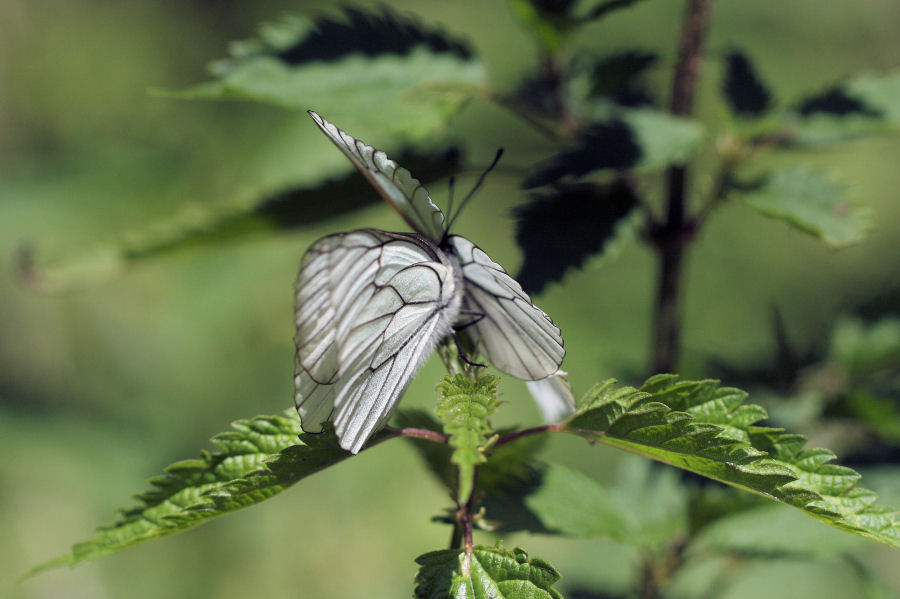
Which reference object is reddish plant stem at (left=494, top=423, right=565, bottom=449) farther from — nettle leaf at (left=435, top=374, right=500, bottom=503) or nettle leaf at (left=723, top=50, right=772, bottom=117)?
nettle leaf at (left=723, top=50, right=772, bottom=117)

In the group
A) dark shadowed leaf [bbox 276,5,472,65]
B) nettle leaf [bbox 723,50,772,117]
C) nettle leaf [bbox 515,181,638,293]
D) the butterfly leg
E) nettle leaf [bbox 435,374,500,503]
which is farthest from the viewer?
nettle leaf [bbox 723,50,772,117]

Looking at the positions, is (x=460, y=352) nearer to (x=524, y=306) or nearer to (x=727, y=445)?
(x=524, y=306)

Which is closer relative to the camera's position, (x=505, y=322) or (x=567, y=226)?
(x=505, y=322)

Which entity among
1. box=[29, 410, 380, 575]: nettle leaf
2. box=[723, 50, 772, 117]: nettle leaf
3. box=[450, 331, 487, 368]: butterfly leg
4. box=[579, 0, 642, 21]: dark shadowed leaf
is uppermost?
box=[723, 50, 772, 117]: nettle leaf

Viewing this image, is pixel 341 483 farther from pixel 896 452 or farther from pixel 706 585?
pixel 896 452

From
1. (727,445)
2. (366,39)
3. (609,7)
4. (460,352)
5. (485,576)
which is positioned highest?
(366,39)

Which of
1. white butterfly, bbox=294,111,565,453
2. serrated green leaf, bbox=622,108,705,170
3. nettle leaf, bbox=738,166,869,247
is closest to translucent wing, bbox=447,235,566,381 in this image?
white butterfly, bbox=294,111,565,453

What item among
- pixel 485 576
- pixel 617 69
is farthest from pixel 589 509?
pixel 617 69

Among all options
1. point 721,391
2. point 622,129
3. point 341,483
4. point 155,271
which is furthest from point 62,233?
point 721,391

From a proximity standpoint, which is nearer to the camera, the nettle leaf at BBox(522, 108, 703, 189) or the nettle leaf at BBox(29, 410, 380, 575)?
the nettle leaf at BBox(29, 410, 380, 575)
